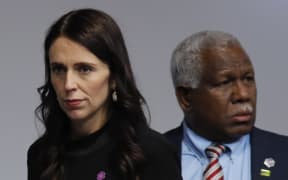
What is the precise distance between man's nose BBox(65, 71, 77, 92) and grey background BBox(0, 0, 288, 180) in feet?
2.80

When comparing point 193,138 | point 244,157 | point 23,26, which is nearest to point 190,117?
point 193,138

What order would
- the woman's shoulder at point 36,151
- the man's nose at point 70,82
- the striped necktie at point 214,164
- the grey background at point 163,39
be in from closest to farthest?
1. the man's nose at point 70,82
2. the woman's shoulder at point 36,151
3. the striped necktie at point 214,164
4. the grey background at point 163,39

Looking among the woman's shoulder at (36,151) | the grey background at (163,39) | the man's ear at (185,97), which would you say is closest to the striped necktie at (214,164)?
the man's ear at (185,97)

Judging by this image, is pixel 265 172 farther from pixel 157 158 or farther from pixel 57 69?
pixel 57 69

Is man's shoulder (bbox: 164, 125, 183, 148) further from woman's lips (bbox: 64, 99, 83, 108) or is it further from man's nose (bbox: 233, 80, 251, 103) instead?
woman's lips (bbox: 64, 99, 83, 108)

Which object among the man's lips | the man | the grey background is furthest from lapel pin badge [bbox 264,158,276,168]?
the grey background

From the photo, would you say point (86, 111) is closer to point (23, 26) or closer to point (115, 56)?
point (115, 56)

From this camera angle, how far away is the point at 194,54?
1456mm

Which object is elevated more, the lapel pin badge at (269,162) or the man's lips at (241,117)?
the man's lips at (241,117)

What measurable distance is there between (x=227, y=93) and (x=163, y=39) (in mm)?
669

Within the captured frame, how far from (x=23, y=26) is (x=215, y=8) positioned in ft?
1.95

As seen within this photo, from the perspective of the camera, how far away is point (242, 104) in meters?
1.42

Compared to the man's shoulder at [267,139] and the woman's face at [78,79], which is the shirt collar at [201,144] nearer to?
the man's shoulder at [267,139]

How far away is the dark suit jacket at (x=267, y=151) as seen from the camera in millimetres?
1438
